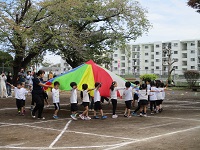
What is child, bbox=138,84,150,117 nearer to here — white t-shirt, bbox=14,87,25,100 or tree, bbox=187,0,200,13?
white t-shirt, bbox=14,87,25,100

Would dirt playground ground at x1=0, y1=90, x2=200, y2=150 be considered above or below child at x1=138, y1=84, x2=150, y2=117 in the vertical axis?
below

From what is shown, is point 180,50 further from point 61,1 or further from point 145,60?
point 61,1

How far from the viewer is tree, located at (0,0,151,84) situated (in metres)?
17.7

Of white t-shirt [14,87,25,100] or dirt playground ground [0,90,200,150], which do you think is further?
white t-shirt [14,87,25,100]

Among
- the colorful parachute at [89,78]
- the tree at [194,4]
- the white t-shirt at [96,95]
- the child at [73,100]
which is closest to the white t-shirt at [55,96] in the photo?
the child at [73,100]

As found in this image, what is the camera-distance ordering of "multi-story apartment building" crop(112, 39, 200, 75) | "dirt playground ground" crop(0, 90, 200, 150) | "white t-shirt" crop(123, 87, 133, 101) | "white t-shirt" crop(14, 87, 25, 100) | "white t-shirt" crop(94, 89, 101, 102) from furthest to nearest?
"multi-story apartment building" crop(112, 39, 200, 75)
"white t-shirt" crop(14, 87, 25, 100)
"white t-shirt" crop(123, 87, 133, 101)
"white t-shirt" crop(94, 89, 101, 102)
"dirt playground ground" crop(0, 90, 200, 150)

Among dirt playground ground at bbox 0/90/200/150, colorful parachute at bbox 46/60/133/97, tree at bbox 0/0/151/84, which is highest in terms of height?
tree at bbox 0/0/151/84

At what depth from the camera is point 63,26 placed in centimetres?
1919

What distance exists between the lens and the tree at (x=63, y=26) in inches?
696

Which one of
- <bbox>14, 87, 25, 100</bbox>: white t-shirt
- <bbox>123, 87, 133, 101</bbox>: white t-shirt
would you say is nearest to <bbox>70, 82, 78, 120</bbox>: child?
<bbox>123, 87, 133, 101</bbox>: white t-shirt

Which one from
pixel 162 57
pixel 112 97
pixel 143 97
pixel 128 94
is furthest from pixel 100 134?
pixel 162 57

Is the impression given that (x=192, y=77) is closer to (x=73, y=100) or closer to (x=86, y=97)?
(x=86, y=97)

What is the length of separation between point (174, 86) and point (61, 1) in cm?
2180

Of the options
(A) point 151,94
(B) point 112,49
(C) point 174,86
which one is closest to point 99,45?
(B) point 112,49
